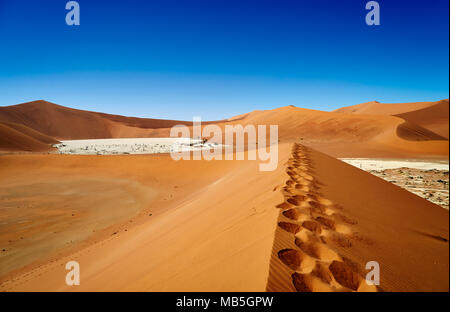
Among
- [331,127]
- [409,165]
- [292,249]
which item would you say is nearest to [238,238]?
[292,249]

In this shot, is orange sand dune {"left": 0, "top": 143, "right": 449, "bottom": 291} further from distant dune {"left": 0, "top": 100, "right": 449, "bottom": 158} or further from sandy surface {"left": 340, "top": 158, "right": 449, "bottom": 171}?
distant dune {"left": 0, "top": 100, "right": 449, "bottom": 158}

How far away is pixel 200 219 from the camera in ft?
11.3

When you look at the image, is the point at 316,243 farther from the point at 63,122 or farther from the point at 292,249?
the point at 63,122

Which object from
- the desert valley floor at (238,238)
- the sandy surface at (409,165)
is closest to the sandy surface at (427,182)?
the sandy surface at (409,165)

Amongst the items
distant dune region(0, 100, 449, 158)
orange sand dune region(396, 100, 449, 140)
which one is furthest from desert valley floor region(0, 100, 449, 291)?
orange sand dune region(396, 100, 449, 140)

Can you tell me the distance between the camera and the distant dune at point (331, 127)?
1669 cm

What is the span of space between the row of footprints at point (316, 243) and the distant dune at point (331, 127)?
1397 centimetres

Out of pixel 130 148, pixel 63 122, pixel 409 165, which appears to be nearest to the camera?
pixel 409 165

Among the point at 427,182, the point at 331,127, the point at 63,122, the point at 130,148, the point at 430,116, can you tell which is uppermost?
the point at 63,122

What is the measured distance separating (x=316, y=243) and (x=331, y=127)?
28.6 metres

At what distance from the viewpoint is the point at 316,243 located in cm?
197

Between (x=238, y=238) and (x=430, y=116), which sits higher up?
(x=430, y=116)

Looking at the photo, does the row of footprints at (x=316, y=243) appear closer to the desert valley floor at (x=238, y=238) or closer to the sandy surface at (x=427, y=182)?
the desert valley floor at (x=238, y=238)
